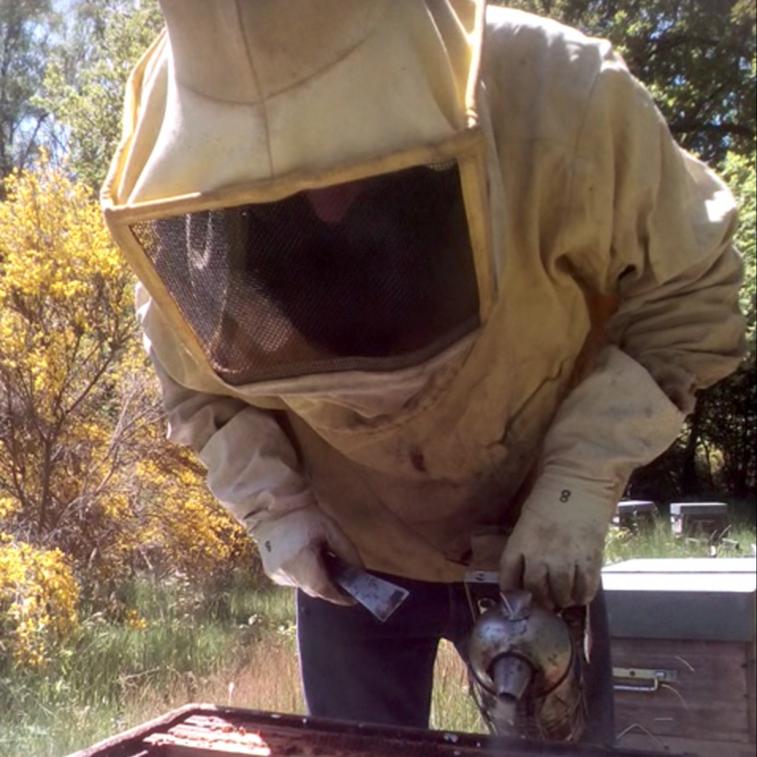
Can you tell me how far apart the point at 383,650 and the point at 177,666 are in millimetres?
Result: 1281

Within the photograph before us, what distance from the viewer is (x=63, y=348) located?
312 centimetres

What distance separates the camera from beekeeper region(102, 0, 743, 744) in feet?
3.62

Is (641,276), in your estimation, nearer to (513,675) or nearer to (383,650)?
(513,675)

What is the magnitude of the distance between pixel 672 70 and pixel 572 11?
0.56 meters

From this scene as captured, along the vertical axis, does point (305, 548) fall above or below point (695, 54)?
below

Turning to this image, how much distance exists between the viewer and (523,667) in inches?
46.1

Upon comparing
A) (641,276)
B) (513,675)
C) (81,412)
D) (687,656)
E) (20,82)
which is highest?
(20,82)

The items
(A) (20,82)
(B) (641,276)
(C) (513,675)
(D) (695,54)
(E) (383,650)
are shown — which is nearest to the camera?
(C) (513,675)

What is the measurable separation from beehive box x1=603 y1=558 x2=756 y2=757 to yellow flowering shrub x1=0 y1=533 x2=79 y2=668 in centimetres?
134

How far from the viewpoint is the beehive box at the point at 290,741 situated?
3.72 feet

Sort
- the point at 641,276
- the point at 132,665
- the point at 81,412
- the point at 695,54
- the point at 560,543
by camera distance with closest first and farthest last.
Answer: the point at 560,543
the point at 641,276
the point at 132,665
the point at 81,412
the point at 695,54

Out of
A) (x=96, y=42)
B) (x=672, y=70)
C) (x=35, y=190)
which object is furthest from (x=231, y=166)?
(x=96, y=42)

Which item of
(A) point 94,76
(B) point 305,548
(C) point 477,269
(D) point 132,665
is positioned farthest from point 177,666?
(A) point 94,76

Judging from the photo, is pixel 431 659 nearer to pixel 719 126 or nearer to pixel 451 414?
pixel 451 414
